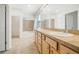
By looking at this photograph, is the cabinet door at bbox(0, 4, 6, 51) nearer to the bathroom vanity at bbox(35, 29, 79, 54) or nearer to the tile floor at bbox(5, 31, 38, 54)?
the tile floor at bbox(5, 31, 38, 54)

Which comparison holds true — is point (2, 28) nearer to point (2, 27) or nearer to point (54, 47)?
point (2, 27)

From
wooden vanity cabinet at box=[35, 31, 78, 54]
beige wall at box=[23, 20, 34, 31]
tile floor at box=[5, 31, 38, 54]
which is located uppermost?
beige wall at box=[23, 20, 34, 31]

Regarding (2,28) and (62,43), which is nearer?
(62,43)

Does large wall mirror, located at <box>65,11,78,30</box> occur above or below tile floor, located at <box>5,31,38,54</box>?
above

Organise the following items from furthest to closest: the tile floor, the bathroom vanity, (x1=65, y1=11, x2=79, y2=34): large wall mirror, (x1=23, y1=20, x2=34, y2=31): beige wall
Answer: (x1=23, y1=20, x2=34, y2=31): beige wall, the tile floor, (x1=65, y1=11, x2=79, y2=34): large wall mirror, the bathroom vanity

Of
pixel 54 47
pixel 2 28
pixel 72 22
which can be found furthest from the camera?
pixel 2 28

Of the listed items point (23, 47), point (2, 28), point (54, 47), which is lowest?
point (23, 47)

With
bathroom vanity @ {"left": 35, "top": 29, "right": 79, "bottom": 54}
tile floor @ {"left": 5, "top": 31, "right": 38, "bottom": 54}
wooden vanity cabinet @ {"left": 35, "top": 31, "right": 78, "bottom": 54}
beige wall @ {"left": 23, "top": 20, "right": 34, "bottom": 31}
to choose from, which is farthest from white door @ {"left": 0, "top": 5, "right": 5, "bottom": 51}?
bathroom vanity @ {"left": 35, "top": 29, "right": 79, "bottom": 54}

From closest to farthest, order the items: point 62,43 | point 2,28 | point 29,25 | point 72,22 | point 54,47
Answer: point 62,43
point 54,47
point 72,22
point 2,28
point 29,25

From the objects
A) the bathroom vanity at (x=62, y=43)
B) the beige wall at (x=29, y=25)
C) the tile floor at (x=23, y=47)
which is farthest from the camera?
the beige wall at (x=29, y=25)

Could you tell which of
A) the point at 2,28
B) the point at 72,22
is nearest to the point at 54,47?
the point at 72,22

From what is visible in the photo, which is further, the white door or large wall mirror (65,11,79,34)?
the white door

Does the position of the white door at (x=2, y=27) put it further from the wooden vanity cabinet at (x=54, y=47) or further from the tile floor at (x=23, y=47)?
the wooden vanity cabinet at (x=54, y=47)

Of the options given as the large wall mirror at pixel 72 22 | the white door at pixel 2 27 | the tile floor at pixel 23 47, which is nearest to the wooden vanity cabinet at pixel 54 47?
the large wall mirror at pixel 72 22
